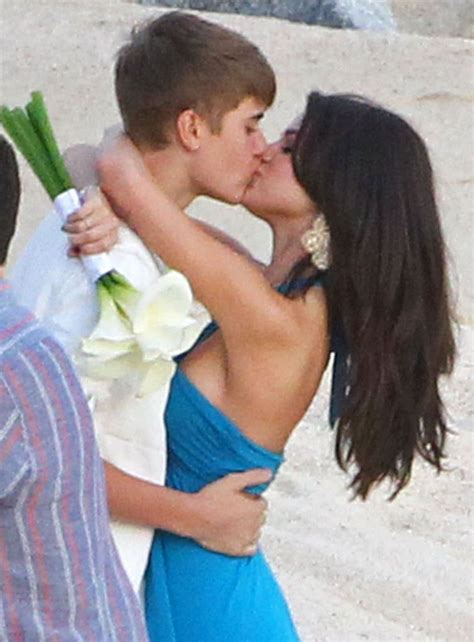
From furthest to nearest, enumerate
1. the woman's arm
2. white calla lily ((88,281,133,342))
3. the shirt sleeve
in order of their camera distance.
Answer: the woman's arm < white calla lily ((88,281,133,342)) < the shirt sleeve

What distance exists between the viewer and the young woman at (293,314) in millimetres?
2508

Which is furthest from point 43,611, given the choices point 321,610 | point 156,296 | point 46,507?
point 321,610

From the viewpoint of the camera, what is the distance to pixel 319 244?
257cm

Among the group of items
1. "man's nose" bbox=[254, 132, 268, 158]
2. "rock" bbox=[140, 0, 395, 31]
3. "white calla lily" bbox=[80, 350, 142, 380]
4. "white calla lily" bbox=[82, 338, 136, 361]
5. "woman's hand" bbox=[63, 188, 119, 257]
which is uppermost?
"woman's hand" bbox=[63, 188, 119, 257]

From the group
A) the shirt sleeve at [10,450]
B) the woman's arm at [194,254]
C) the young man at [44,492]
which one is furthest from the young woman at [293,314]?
the shirt sleeve at [10,450]

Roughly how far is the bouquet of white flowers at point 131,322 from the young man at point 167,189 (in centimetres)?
4

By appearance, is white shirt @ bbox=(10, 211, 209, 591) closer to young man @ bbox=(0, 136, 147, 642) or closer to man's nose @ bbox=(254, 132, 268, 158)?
man's nose @ bbox=(254, 132, 268, 158)

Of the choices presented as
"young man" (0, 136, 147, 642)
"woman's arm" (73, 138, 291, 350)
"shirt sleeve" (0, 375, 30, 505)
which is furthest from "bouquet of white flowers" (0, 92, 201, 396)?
"shirt sleeve" (0, 375, 30, 505)

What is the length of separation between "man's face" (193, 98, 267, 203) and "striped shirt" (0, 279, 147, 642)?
29.2 inches

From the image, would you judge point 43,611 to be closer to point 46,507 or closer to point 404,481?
point 46,507

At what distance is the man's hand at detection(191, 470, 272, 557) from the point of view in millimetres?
2512

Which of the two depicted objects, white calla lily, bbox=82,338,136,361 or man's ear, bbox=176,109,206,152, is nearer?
white calla lily, bbox=82,338,136,361

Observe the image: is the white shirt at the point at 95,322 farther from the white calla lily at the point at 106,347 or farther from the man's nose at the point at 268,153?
the man's nose at the point at 268,153

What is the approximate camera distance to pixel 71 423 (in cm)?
185
